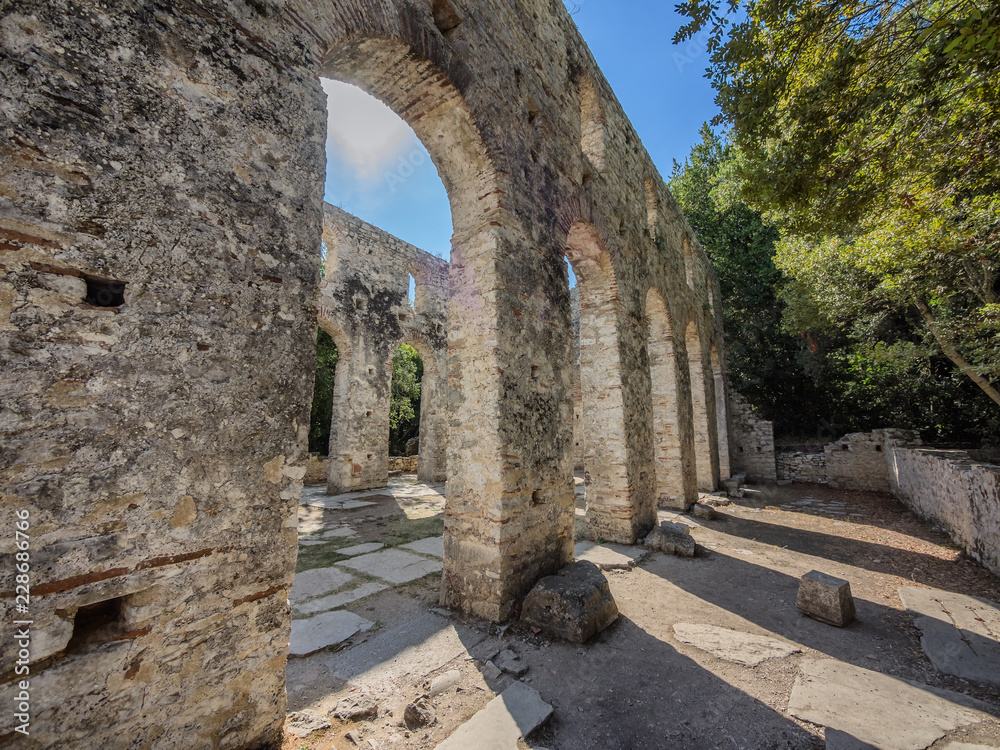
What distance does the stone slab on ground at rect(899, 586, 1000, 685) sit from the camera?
285 cm

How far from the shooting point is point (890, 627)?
3.46 m

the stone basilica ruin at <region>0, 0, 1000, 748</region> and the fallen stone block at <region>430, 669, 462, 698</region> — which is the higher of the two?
the stone basilica ruin at <region>0, 0, 1000, 748</region>

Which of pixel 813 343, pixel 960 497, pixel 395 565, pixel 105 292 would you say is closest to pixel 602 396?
pixel 395 565

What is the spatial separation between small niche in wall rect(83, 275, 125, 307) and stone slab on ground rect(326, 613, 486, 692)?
7.92 feet

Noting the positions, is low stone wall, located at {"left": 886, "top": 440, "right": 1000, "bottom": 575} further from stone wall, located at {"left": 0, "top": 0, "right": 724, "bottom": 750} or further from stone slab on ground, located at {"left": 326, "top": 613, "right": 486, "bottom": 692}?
stone slab on ground, located at {"left": 326, "top": 613, "right": 486, "bottom": 692}

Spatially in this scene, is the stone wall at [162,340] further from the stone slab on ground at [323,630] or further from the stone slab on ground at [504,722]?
the stone slab on ground at [323,630]

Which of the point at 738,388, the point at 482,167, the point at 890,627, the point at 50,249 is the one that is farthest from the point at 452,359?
the point at 738,388

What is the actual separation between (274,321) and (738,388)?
14741 mm

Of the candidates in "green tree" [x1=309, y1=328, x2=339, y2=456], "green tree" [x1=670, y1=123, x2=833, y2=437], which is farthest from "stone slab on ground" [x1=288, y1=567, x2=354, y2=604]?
"green tree" [x1=670, y1=123, x2=833, y2=437]

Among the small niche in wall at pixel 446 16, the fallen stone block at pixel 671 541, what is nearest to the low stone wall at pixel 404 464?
the fallen stone block at pixel 671 541

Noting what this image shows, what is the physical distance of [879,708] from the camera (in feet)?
7.94

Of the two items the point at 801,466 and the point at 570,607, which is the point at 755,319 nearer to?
the point at 801,466

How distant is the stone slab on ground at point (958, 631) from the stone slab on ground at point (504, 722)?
2884mm

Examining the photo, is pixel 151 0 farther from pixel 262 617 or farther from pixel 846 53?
pixel 846 53
